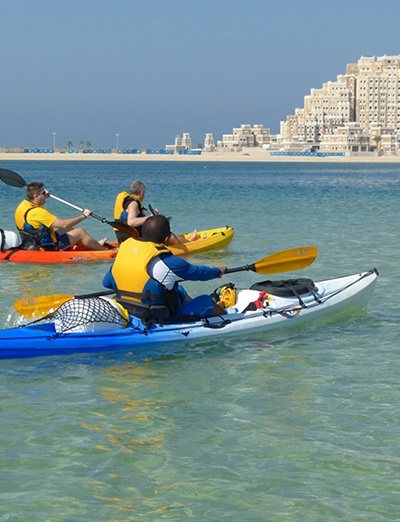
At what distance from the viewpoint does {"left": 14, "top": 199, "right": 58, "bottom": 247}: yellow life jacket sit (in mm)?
12219

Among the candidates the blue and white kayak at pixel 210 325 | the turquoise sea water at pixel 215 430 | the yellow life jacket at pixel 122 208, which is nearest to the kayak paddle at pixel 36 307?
the blue and white kayak at pixel 210 325

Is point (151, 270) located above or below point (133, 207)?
below

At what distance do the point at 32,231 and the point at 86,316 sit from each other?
18.9 ft

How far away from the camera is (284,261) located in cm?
897

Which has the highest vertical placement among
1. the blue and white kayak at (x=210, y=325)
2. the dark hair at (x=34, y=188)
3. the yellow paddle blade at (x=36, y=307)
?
the dark hair at (x=34, y=188)

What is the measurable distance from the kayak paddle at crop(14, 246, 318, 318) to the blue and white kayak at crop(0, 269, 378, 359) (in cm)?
17

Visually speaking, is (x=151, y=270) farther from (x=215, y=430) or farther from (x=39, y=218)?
(x=39, y=218)

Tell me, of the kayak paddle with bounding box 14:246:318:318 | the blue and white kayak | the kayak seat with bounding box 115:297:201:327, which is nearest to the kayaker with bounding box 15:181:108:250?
the kayak paddle with bounding box 14:246:318:318

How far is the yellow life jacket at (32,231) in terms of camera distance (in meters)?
12.2

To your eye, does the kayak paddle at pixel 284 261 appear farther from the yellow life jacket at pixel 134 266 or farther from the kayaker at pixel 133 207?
the kayaker at pixel 133 207

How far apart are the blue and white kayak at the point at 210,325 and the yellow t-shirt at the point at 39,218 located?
482 cm

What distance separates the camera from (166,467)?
502 cm

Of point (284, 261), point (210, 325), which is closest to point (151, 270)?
point (210, 325)

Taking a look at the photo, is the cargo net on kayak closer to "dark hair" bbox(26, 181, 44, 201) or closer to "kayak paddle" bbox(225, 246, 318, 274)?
"kayak paddle" bbox(225, 246, 318, 274)
